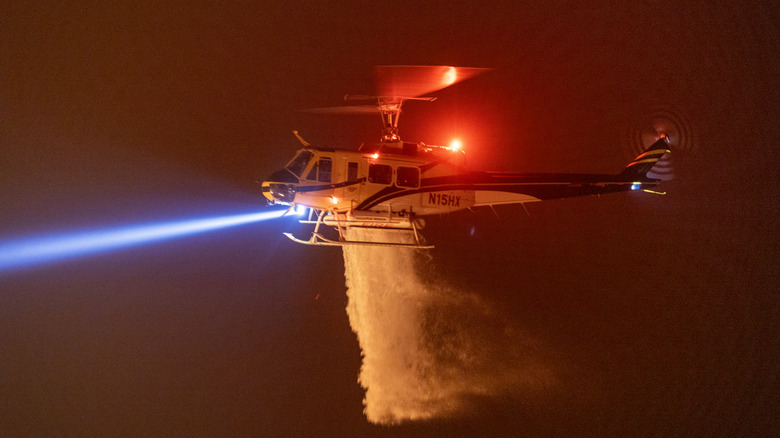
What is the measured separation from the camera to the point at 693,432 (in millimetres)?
7695

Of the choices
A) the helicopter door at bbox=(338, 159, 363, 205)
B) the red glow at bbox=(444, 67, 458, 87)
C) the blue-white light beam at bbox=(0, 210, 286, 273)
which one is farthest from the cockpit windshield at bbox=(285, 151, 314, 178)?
the red glow at bbox=(444, 67, 458, 87)

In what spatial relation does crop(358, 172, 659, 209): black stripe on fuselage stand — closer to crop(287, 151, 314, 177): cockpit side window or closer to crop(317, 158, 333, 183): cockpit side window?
crop(317, 158, 333, 183): cockpit side window

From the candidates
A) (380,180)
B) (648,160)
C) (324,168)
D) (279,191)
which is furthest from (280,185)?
(648,160)

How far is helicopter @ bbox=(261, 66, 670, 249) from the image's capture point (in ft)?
16.9

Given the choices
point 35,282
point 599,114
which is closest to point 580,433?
point 599,114

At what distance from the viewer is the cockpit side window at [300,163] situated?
516 centimetres

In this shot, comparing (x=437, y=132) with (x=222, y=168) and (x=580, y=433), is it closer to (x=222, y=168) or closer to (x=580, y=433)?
(x=222, y=168)

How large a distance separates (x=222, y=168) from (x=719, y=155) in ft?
24.5

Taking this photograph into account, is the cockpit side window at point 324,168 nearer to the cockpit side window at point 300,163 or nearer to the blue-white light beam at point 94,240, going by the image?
the cockpit side window at point 300,163

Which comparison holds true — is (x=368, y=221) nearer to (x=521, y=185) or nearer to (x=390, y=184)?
(x=390, y=184)

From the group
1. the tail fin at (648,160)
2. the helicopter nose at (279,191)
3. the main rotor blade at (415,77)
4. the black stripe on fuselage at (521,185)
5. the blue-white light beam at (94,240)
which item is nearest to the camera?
the main rotor blade at (415,77)

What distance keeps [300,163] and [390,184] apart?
0.94 meters

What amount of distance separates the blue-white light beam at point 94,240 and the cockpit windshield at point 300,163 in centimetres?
129

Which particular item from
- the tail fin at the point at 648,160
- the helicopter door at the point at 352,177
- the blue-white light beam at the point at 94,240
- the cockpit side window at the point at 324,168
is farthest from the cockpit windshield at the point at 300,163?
the tail fin at the point at 648,160
